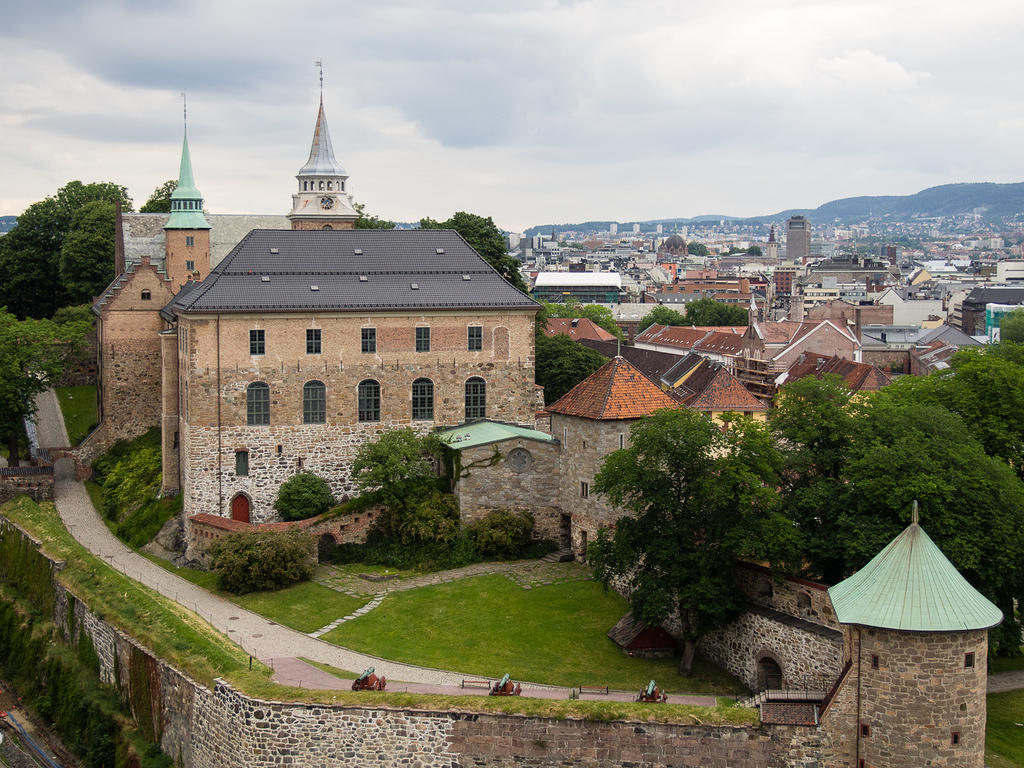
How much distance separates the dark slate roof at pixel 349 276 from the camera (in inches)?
2162

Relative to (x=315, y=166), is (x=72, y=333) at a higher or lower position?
lower

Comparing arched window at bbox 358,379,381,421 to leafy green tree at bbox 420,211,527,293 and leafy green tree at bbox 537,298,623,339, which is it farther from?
leafy green tree at bbox 537,298,623,339

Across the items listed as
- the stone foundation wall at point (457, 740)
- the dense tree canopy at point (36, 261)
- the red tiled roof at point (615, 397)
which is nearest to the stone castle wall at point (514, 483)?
the red tiled roof at point (615, 397)

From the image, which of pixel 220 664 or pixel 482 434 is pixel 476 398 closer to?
pixel 482 434

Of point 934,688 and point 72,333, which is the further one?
point 72,333

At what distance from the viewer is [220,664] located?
38.0 metres

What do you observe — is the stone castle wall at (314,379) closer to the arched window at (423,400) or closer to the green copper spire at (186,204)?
the arched window at (423,400)

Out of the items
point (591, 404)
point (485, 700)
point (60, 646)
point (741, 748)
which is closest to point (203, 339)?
point (60, 646)

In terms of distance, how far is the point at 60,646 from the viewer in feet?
160

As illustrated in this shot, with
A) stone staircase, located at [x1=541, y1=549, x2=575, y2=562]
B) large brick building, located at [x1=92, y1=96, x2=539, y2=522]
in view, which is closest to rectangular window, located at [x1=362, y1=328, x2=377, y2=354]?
large brick building, located at [x1=92, y1=96, x2=539, y2=522]

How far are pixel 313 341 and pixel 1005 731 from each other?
33.1 metres

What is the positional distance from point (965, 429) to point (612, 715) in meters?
18.1

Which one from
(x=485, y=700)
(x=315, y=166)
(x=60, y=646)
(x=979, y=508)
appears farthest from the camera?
(x=315, y=166)

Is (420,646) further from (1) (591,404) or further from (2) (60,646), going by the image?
(2) (60,646)
